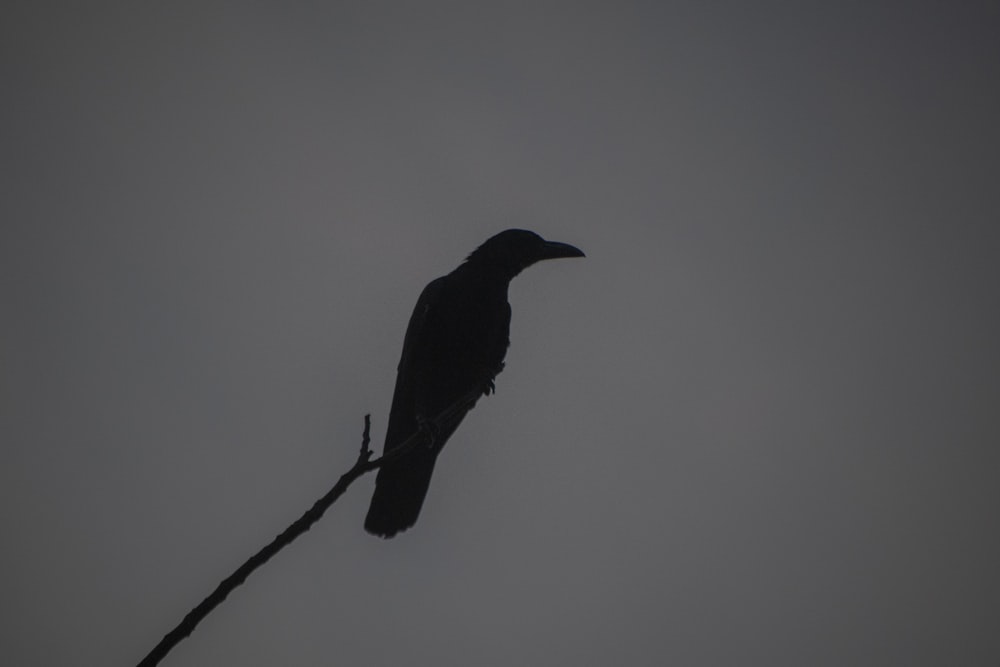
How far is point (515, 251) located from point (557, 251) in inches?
20.1

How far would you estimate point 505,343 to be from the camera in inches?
235

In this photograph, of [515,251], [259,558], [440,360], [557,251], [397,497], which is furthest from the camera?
[557,251]

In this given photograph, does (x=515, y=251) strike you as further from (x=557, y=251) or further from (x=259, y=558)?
(x=259, y=558)

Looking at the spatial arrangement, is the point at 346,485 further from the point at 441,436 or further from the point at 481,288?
the point at 481,288

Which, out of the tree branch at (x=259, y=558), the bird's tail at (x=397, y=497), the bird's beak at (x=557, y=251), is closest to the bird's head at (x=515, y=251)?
the bird's beak at (x=557, y=251)

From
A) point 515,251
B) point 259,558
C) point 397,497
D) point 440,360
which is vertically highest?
point 515,251

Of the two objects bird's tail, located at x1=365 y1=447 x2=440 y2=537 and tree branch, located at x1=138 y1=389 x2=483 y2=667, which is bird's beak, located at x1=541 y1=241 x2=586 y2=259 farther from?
tree branch, located at x1=138 y1=389 x2=483 y2=667

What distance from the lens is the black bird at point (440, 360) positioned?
15.3ft

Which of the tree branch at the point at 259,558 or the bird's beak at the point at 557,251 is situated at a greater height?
the bird's beak at the point at 557,251

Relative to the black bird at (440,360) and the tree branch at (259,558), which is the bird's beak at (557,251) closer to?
the black bird at (440,360)

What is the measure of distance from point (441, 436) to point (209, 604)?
3.25 meters

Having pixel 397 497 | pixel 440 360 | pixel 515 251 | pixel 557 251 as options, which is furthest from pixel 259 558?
pixel 557 251

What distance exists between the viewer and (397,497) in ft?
15.3

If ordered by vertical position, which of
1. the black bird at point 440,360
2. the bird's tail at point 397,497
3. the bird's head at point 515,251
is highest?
the bird's head at point 515,251
